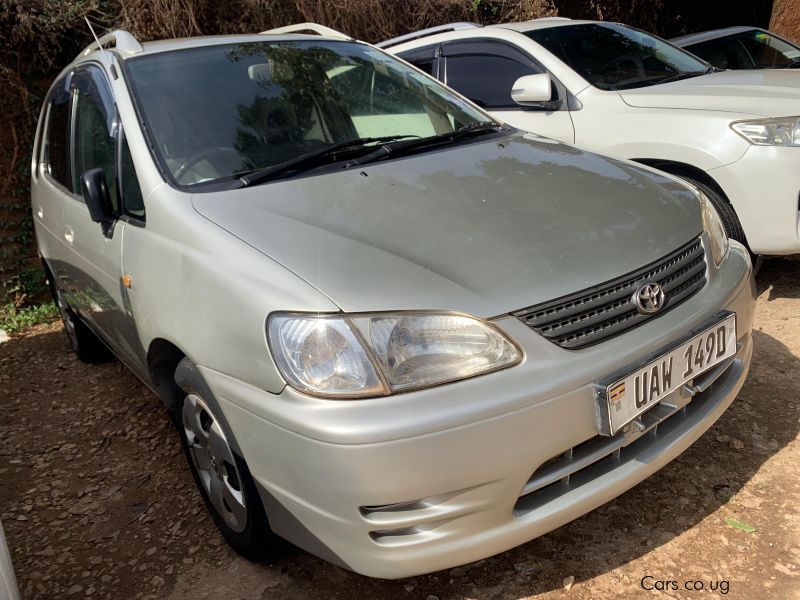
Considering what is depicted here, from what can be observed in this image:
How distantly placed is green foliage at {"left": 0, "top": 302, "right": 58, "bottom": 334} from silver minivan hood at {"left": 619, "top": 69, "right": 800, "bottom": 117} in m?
4.46

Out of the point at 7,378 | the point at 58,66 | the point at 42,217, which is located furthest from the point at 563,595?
the point at 58,66

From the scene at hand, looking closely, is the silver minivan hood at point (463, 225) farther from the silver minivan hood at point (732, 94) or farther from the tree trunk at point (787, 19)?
the tree trunk at point (787, 19)

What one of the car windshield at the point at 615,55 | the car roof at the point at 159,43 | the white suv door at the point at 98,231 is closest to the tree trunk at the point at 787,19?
the car windshield at the point at 615,55

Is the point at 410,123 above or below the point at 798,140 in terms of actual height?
above

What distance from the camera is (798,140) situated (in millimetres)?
3611

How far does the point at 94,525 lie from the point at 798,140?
3.62 metres

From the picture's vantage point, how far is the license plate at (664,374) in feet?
6.40

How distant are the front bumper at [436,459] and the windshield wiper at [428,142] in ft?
3.55

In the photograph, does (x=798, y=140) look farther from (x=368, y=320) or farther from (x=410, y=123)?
(x=368, y=320)

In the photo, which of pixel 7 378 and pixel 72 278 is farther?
pixel 7 378

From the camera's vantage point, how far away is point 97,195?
2.69m

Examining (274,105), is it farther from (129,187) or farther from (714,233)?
(714,233)

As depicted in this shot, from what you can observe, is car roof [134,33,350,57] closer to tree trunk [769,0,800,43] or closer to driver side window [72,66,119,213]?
driver side window [72,66,119,213]

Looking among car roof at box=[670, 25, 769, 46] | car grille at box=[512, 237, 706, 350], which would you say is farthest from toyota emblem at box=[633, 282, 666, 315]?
car roof at box=[670, 25, 769, 46]
